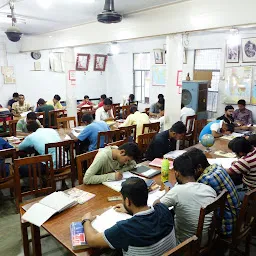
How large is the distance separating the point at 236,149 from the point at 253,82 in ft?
13.7

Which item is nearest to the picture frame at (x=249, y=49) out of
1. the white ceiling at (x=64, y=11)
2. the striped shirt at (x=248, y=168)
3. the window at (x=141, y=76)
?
the white ceiling at (x=64, y=11)

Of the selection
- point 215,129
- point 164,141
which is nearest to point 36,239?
point 164,141

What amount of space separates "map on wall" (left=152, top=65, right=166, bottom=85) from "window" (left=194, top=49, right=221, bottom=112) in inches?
45.2

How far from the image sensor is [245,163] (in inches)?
95.8

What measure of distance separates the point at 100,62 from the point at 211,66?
4.29 metres

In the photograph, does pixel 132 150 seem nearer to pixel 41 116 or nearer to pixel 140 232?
pixel 140 232

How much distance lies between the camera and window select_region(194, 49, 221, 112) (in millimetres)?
6723

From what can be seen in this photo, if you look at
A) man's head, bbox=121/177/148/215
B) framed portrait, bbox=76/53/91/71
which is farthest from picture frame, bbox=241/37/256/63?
man's head, bbox=121/177/148/215

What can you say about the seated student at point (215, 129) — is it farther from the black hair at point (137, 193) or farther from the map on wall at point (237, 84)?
the black hair at point (137, 193)

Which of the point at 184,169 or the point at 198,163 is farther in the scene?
the point at 198,163

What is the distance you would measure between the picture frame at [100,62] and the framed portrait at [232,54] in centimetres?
470

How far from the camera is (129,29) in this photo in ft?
15.4

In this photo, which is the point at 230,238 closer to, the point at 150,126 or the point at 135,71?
the point at 150,126

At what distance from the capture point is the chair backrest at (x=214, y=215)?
1.54m
